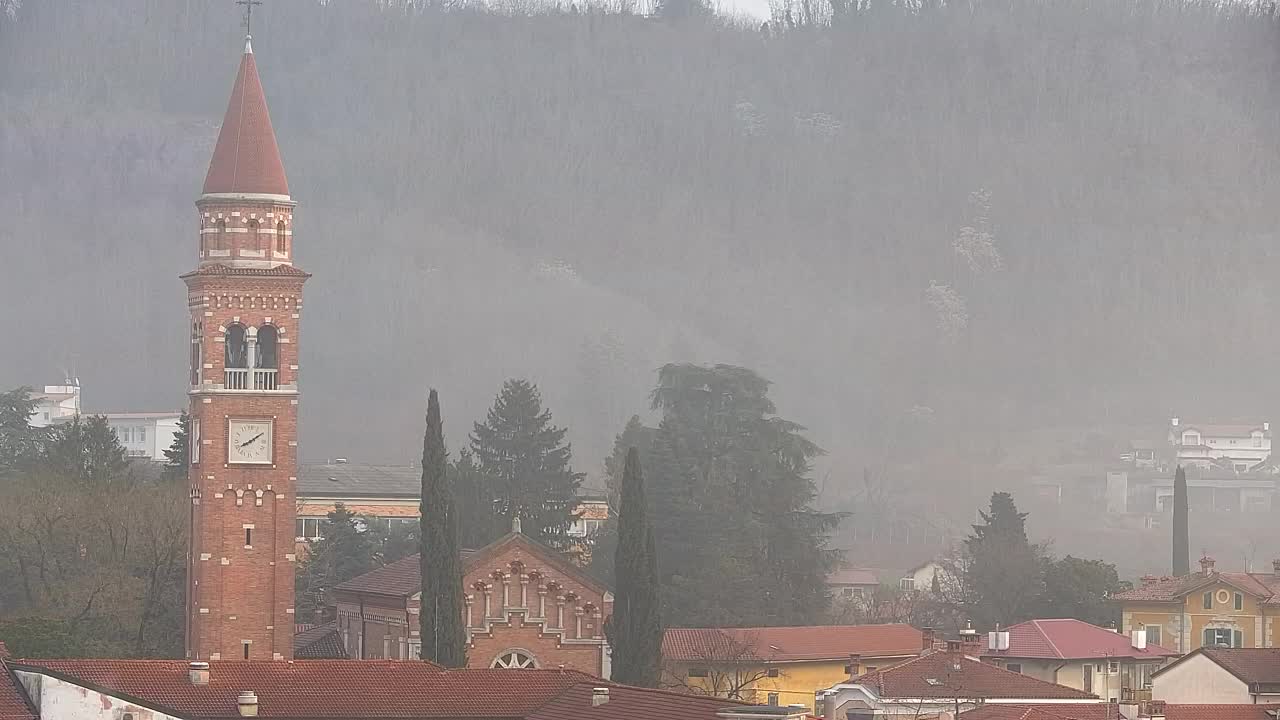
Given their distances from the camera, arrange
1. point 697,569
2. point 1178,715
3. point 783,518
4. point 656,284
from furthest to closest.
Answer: point 656,284 < point 783,518 < point 697,569 < point 1178,715

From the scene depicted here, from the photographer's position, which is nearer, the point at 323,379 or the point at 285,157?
the point at 323,379

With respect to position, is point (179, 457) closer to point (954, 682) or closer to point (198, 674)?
point (954, 682)

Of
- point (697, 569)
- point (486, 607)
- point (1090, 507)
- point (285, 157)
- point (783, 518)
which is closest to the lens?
point (486, 607)

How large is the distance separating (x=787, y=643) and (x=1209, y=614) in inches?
592

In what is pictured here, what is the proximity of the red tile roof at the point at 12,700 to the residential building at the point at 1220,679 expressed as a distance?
30.9 meters

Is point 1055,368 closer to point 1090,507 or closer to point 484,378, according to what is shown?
point 1090,507

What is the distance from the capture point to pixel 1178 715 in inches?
1826

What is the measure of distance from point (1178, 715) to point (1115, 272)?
14110 cm

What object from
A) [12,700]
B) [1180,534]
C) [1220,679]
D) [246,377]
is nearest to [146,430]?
[1180,534]

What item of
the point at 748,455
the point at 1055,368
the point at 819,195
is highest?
the point at 819,195

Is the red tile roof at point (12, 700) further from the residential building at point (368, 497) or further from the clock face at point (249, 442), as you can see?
the residential building at point (368, 497)

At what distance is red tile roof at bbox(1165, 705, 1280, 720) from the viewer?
46.4 m

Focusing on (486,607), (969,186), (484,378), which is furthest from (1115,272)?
(486,607)

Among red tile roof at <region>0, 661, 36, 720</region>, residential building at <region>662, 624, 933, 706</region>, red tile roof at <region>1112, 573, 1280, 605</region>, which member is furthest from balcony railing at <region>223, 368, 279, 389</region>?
red tile roof at <region>1112, 573, 1280, 605</region>
